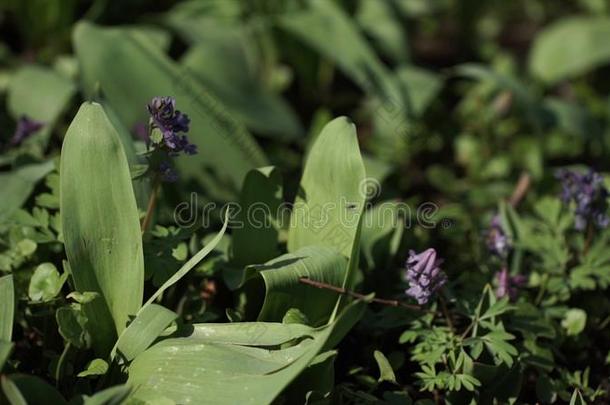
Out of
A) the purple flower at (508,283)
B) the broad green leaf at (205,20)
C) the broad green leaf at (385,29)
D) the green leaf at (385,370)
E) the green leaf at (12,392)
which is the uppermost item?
the broad green leaf at (205,20)

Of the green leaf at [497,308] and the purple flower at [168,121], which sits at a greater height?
Answer: the purple flower at [168,121]

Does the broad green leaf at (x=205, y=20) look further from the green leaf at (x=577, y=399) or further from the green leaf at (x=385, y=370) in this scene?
the green leaf at (x=577, y=399)

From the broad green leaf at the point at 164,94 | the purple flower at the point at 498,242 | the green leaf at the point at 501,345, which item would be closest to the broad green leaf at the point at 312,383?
the green leaf at the point at 501,345

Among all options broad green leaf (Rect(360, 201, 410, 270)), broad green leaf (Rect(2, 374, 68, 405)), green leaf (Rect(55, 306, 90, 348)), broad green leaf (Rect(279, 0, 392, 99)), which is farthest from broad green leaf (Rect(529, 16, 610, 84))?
broad green leaf (Rect(2, 374, 68, 405))

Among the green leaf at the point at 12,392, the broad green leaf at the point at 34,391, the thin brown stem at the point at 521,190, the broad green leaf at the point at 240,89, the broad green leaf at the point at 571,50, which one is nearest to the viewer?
the green leaf at the point at 12,392

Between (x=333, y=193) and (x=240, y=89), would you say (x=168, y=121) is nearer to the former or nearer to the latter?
(x=333, y=193)

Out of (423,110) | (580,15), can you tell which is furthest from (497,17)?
(423,110)

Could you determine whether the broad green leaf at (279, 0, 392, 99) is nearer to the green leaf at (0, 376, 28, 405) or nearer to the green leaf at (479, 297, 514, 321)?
the green leaf at (479, 297, 514, 321)
